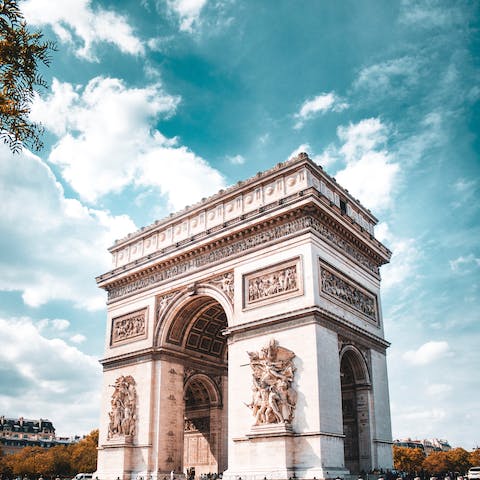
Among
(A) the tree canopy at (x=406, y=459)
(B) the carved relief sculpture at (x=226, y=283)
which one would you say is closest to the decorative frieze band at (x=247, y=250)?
(B) the carved relief sculpture at (x=226, y=283)

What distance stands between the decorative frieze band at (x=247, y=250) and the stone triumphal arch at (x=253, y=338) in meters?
0.06

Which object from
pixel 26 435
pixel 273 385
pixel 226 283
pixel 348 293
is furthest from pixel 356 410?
pixel 26 435

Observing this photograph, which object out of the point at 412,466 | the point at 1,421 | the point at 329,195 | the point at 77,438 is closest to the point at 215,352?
the point at 329,195

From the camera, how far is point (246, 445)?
2111 cm

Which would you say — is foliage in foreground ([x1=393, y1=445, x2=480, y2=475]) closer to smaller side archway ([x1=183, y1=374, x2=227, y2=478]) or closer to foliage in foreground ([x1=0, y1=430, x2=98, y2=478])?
foliage in foreground ([x1=0, y1=430, x2=98, y2=478])

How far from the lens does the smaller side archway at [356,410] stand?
926 inches

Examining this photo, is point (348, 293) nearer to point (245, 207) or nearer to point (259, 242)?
point (259, 242)

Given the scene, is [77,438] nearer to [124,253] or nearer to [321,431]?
[124,253]

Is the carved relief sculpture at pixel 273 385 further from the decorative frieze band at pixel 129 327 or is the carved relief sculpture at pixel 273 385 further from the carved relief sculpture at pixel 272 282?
the decorative frieze band at pixel 129 327

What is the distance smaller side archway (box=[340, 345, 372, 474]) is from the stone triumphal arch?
5 cm

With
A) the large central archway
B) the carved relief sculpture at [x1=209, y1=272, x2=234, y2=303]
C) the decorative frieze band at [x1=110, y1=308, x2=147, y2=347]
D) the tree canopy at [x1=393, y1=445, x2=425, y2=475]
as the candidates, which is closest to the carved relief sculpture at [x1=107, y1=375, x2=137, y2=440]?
the decorative frieze band at [x1=110, y1=308, x2=147, y2=347]

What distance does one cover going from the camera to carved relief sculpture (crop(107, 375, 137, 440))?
26.2 meters

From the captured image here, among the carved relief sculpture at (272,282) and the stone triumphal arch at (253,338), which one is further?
the carved relief sculpture at (272,282)

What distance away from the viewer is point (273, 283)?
2270cm
